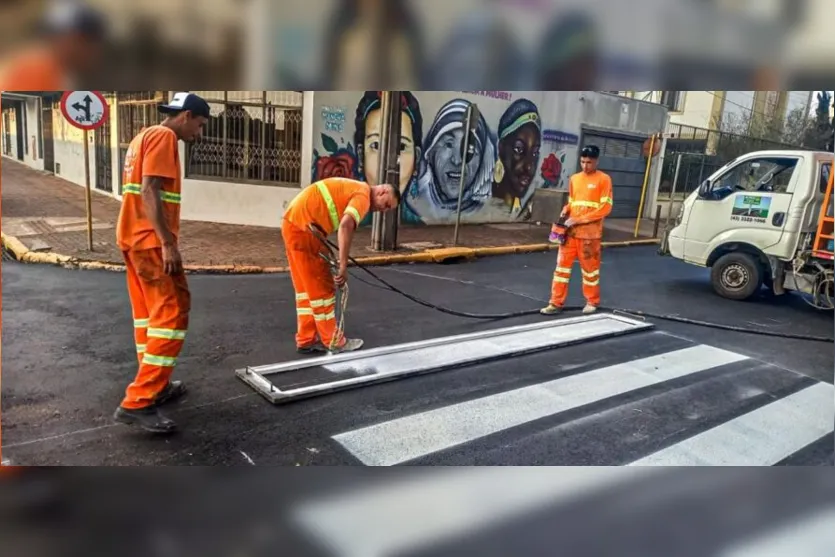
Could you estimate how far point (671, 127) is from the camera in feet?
9.32

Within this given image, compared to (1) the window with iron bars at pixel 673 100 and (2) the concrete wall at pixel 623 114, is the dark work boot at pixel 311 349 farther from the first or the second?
(1) the window with iron bars at pixel 673 100

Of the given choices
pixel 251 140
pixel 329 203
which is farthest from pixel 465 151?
pixel 251 140

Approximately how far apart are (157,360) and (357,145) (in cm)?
124

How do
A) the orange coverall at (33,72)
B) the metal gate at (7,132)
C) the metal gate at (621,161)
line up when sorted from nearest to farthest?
the orange coverall at (33,72) < the metal gate at (7,132) < the metal gate at (621,161)

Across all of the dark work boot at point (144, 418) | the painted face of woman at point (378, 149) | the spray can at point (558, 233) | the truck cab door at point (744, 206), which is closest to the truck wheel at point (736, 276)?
the truck cab door at point (744, 206)

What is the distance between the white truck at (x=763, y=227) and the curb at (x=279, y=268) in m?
0.62

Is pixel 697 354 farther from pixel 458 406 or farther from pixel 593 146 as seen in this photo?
pixel 458 406

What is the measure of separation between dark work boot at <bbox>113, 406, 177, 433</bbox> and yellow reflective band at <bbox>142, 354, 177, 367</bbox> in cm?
16

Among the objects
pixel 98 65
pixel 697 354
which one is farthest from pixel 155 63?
pixel 697 354

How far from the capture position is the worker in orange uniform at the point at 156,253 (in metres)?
1.97

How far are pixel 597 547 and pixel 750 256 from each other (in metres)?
2.52

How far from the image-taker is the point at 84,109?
187cm

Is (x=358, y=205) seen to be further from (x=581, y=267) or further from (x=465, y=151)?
(x=581, y=267)

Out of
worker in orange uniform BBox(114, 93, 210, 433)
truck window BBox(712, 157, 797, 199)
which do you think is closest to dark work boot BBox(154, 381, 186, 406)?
worker in orange uniform BBox(114, 93, 210, 433)
